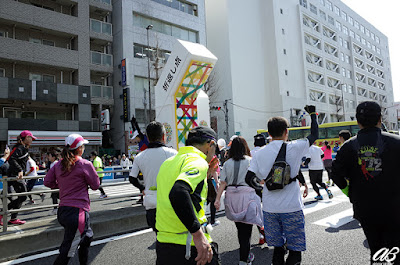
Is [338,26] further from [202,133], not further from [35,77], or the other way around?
[202,133]

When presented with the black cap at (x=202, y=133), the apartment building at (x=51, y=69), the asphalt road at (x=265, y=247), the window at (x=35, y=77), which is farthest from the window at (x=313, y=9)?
the black cap at (x=202, y=133)

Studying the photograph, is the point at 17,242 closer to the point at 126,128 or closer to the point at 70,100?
the point at 70,100

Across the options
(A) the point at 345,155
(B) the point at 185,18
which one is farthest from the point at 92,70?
(A) the point at 345,155

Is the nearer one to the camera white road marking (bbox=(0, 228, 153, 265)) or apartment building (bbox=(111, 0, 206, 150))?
white road marking (bbox=(0, 228, 153, 265))

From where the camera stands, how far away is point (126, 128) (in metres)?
24.8

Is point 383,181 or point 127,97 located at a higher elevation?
point 127,97

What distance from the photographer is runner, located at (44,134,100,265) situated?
9.95 feet

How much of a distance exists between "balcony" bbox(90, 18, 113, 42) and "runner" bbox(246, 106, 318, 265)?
2475 centimetres

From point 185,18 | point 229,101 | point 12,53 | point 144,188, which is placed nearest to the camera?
point 144,188

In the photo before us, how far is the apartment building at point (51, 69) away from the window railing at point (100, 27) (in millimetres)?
82

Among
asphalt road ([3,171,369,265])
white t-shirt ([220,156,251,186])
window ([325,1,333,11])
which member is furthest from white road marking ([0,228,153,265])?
window ([325,1,333,11])

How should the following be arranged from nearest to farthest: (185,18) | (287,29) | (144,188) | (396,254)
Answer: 1. (396,254)
2. (144,188)
3. (185,18)
4. (287,29)

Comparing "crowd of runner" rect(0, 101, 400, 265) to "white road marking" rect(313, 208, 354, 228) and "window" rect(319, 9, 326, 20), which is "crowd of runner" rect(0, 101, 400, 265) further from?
"window" rect(319, 9, 326, 20)

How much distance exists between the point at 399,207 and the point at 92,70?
82.3 feet
